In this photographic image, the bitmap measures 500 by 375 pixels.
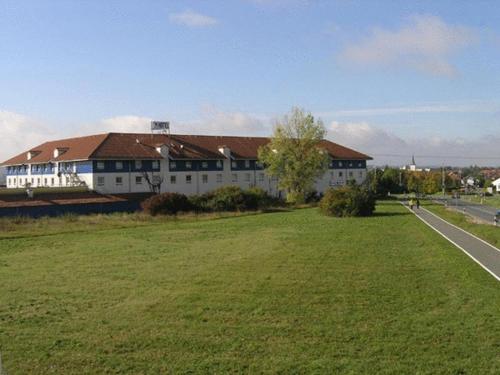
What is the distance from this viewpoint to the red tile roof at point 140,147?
62.1 meters

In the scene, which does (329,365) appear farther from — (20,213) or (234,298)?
(20,213)

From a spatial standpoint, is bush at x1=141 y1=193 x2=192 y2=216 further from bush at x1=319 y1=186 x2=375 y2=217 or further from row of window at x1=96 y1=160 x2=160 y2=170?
bush at x1=319 y1=186 x2=375 y2=217

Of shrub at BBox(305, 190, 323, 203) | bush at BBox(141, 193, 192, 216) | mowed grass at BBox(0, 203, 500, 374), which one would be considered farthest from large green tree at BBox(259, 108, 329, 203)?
mowed grass at BBox(0, 203, 500, 374)

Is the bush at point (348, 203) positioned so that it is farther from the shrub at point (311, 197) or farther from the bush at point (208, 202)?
the shrub at point (311, 197)

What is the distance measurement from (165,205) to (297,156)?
23.8 m

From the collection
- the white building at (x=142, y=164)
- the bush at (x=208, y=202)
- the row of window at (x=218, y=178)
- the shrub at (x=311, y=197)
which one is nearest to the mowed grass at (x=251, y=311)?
the bush at (x=208, y=202)

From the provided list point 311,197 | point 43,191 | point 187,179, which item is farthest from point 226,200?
point 311,197

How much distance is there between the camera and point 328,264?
1994cm

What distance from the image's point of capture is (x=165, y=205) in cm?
4997

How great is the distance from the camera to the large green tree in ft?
227

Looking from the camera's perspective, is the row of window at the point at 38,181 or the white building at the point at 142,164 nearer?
the white building at the point at 142,164

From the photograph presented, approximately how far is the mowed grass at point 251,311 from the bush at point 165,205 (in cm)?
2414

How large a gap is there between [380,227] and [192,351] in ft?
87.3

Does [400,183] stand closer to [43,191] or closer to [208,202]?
[208,202]
